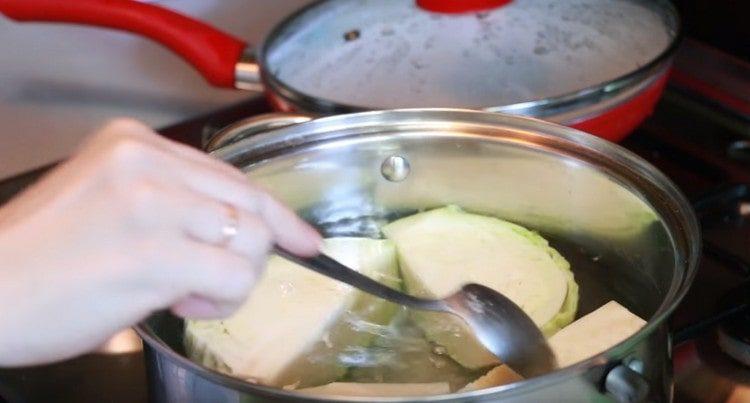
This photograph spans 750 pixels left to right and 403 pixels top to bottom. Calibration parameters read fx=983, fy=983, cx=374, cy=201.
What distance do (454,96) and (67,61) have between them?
41 centimetres

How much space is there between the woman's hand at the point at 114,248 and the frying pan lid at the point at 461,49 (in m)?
0.36

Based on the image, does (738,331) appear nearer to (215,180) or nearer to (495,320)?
(495,320)

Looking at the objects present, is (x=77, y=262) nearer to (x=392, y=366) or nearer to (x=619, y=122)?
(x=392, y=366)

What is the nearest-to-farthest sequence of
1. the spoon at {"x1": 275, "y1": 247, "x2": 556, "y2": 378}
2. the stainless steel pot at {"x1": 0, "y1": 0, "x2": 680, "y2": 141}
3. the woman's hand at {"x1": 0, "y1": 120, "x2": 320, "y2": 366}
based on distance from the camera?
1. the woman's hand at {"x1": 0, "y1": 120, "x2": 320, "y2": 366}
2. the spoon at {"x1": 275, "y1": 247, "x2": 556, "y2": 378}
3. the stainless steel pot at {"x1": 0, "y1": 0, "x2": 680, "y2": 141}

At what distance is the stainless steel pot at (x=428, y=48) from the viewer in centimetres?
76

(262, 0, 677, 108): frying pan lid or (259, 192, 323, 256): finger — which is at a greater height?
(259, 192, 323, 256): finger

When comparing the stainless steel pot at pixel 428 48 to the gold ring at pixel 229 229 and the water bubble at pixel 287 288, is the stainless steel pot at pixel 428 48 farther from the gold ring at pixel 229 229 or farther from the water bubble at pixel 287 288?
the gold ring at pixel 229 229

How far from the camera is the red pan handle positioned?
82 cm

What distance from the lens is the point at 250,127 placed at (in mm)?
663

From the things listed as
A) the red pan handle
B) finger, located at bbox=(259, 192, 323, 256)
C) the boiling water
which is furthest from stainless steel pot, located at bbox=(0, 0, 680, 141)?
finger, located at bbox=(259, 192, 323, 256)

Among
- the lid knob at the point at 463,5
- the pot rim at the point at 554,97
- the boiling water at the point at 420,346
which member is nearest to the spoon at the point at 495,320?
the boiling water at the point at 420,346

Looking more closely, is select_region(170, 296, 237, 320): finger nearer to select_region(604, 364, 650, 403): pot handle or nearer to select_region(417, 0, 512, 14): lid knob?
select_region(604, 364, 650, 403): pot handle

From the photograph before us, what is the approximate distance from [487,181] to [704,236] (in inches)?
7.6

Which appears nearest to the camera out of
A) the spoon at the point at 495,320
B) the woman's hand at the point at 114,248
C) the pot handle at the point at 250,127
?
the woman's hand at the point at 114,248
